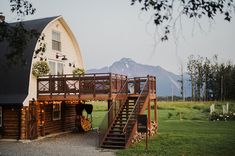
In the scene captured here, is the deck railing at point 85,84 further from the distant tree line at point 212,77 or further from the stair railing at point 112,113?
the distant tree line at point 212,77

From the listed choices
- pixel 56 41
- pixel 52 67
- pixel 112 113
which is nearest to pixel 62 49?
pixel 56 41

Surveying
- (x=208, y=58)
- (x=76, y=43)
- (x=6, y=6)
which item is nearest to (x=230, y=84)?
(x=208, y=58)

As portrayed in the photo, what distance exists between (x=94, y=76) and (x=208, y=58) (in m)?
66.7

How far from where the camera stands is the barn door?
69.8ft

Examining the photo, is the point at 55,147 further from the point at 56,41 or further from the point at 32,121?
the point at 56,41

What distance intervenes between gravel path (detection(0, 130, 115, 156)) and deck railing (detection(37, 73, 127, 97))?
9.87ft

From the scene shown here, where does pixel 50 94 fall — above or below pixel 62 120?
above

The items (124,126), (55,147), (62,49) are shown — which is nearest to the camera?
(55,147)

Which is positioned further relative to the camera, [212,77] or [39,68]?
[212,77]

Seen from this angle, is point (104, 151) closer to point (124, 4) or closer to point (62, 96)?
point (62, 96)

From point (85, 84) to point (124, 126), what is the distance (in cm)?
378

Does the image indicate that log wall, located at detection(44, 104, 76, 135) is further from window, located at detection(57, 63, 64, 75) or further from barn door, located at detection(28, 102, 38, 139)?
window, located at detection(57, 63, 64, 75)

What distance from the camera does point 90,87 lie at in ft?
67.5

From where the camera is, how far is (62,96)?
21.1 meters
